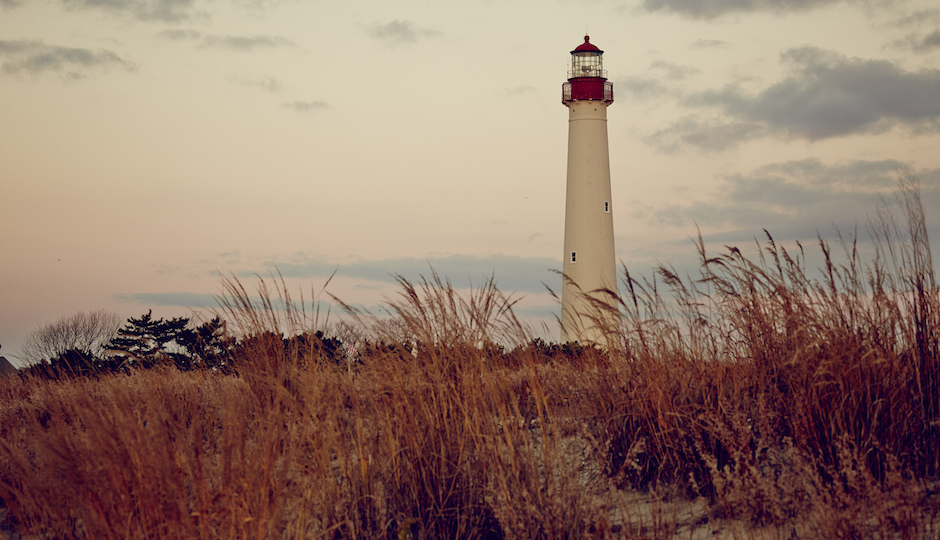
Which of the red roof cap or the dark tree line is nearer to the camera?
the dark tree line

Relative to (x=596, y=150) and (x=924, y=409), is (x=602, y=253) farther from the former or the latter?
(x=924, y=409)

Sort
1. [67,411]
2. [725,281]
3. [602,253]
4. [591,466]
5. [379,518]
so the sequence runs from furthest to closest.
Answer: [602,253] < [67,411] < [725,281] < [591,466] < [379,518]

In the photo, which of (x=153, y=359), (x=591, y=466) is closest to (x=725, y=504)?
(x=591, y=466)

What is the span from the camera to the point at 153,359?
862 cm

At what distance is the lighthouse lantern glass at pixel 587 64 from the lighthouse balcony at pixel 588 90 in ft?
1.50

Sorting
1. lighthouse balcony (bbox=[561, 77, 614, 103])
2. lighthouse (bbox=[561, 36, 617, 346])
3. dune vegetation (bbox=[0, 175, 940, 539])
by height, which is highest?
lighthouse balcony (bbox=[561, 77, 614, 103])

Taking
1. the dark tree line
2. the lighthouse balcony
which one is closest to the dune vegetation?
the dark tree line

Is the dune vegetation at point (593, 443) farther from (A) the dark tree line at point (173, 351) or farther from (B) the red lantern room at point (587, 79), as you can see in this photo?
(B) the red lantern room at point (587, 79)

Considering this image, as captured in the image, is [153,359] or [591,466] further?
[153,359]

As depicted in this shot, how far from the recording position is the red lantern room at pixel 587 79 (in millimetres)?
21328

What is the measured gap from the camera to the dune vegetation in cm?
315

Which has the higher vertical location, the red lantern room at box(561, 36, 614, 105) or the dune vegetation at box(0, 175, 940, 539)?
the red lantern room at box(561, 36, 614, 105)

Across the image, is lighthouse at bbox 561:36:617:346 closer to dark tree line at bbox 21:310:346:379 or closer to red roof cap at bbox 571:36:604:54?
red roof cap at bbox 571:36:604:54

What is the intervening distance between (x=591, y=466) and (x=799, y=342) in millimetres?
1393
